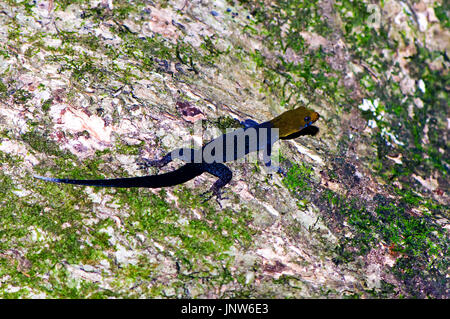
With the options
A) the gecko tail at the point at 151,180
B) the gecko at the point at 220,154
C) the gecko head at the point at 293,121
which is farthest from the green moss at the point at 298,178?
the gecko tail at the point at 151,180

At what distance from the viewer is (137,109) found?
17.1ft

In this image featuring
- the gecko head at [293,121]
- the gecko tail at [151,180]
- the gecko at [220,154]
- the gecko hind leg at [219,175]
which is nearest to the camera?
the gecko tail at [151,180]

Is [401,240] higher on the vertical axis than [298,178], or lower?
lower

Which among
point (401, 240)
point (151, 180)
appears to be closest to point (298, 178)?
point (401, 240)

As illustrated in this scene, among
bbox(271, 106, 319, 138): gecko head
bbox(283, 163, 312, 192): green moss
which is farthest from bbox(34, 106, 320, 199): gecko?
bbox(283, 163, 312, 192): green moss

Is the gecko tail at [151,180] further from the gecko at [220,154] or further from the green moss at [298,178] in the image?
the green moss at [298,178]

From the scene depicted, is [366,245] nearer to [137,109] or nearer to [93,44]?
[137,109]

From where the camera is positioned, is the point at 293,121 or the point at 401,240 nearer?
the point at 401,240

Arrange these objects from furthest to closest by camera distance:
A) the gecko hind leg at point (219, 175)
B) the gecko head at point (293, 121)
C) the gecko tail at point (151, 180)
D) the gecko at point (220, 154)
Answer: the gecko head at point (293, 121)
the gecko hind leg at point (219, 175)
the gecko at point (220, 154)
the gecko tail at point (151, 180)

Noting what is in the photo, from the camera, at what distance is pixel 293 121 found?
5703 mm

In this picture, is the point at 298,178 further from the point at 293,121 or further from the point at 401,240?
the point at 401,240

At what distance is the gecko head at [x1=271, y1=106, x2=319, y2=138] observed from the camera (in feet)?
18.6

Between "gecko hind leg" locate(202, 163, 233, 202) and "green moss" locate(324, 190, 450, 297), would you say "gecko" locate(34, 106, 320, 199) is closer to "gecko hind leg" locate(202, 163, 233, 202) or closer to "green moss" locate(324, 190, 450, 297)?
"gecko hind leg" locate(202, 163, 233, 202)

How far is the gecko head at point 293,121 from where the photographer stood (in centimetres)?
566
